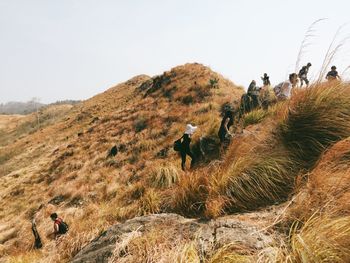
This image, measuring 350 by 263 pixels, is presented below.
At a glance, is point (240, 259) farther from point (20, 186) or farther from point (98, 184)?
point (20, 186)

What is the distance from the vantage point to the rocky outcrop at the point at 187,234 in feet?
11.2

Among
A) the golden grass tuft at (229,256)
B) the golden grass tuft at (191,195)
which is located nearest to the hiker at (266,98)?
the golden grass tuft at (191,195)

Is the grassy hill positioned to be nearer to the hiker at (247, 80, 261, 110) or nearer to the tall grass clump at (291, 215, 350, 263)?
the tall grass clump at (291, 215, 350, 263)

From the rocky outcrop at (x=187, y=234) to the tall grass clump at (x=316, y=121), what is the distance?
74.2 inches

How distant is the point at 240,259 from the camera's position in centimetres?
292

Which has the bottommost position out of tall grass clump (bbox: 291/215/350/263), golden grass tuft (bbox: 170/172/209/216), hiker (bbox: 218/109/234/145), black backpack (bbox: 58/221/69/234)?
black backpack (bbox: 58/221/69/234)

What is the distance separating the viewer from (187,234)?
385 cm

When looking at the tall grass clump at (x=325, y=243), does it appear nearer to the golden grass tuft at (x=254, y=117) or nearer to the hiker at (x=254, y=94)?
the golden grass tuft at (x=254, y=117)

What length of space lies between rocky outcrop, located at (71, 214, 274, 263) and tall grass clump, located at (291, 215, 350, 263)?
0.50m

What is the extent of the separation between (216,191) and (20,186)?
71.3ft

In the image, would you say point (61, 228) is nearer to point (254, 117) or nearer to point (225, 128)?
point (225, 128)

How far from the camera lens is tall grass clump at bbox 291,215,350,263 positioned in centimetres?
258

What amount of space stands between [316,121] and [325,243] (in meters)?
2.96

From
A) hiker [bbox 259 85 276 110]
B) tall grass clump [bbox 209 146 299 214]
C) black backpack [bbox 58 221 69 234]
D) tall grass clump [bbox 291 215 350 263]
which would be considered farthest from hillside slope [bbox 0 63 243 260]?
tall grass clump [bbox 291 215 350 263]
